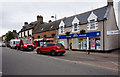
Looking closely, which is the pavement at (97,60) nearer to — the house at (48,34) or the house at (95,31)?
the house at (95,31)

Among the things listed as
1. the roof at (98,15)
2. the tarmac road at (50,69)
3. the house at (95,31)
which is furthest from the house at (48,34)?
the tarmac road at (50,69)

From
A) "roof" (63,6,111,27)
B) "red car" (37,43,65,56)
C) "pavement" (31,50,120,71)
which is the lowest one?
"pavement" (31,50,120,71)

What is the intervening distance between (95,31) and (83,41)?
126 inches

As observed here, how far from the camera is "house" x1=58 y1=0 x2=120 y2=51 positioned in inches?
649

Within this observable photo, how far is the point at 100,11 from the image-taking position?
1830 cm

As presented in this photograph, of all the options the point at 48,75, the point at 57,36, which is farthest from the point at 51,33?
the point at 48,75

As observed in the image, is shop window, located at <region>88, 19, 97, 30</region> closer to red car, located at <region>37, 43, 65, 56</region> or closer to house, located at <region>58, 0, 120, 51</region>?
house, located at <region>58, 0, 120, 51</region>

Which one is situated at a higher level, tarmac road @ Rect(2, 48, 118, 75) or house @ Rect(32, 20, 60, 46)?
house @ Rect(32, 20, 60, 46)

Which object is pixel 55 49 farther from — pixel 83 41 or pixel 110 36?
pixel 110 36

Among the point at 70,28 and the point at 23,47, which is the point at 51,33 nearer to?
the point at 70,28

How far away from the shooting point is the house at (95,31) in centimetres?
1648

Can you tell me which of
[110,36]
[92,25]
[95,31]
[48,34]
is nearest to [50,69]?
[95,31]

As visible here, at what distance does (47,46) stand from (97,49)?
8746mm

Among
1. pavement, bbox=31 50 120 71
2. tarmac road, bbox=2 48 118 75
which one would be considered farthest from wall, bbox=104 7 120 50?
tarmac road, bbox=2 48 118 75
